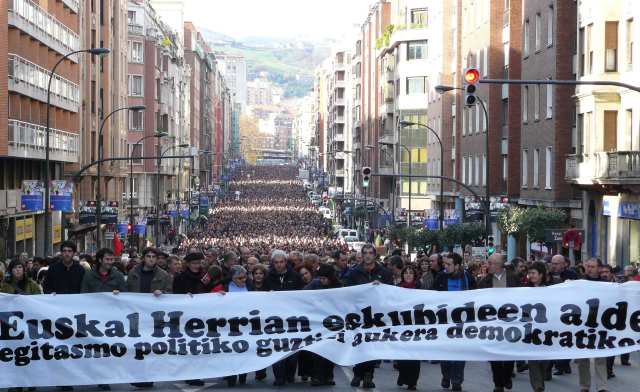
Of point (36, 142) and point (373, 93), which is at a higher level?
point (373, 93)

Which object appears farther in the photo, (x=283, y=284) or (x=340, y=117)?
(x=340, y=117)

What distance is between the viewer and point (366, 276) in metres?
17.2

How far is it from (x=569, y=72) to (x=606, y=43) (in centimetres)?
754

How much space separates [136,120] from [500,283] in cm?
8191

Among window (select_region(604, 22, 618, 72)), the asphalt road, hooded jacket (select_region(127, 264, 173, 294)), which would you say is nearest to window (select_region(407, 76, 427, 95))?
window (select_region(604, 22, 618, 72))

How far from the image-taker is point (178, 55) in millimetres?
130375

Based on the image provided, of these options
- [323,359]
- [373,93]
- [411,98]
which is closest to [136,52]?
[411,98]

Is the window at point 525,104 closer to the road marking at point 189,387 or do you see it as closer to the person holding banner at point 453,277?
the person holding banner at point 453,277

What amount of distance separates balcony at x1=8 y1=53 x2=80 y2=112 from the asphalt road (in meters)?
30.5

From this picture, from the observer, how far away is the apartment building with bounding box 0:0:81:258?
46.0 m

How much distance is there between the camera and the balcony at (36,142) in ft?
151

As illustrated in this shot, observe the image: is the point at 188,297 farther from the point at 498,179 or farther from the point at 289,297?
the point at 498,179

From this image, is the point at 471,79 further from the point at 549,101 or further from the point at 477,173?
the point at 477,173

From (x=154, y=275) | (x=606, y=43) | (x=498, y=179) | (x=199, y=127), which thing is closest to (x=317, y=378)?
(x=154, y=275)
